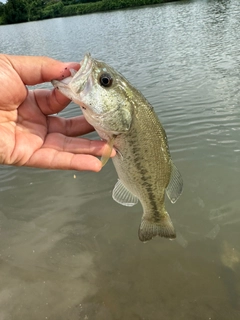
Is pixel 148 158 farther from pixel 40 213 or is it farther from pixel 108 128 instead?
pixel 40 213

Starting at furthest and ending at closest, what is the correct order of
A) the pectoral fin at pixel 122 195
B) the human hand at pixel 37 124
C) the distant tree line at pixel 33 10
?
the distant tree line at pixel 33 10, the pectoral fin at pixel 122 195, the human hand at pixel 37 124

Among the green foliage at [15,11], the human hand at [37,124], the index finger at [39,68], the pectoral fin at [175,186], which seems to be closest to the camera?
the index finger at [39,68]

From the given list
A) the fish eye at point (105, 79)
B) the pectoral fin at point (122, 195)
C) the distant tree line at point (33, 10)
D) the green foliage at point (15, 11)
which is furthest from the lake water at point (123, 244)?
the green foliage at point (15, 11)

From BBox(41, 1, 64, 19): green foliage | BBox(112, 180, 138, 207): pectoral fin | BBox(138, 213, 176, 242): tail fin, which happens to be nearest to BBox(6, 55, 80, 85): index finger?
BBox(112, 180, 138, 207): pectoral fin

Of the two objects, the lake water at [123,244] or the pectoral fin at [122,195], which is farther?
the lake water at [123,244]

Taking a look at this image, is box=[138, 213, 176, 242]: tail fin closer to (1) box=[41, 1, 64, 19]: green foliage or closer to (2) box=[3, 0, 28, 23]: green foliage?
(1) box=[41, 1, 64, 19]: green foliage

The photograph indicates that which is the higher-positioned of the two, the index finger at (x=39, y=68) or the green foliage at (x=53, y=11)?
the index finger at (x=39, y=68)

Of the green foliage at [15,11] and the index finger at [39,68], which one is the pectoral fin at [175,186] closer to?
the index finger at [39,68]
